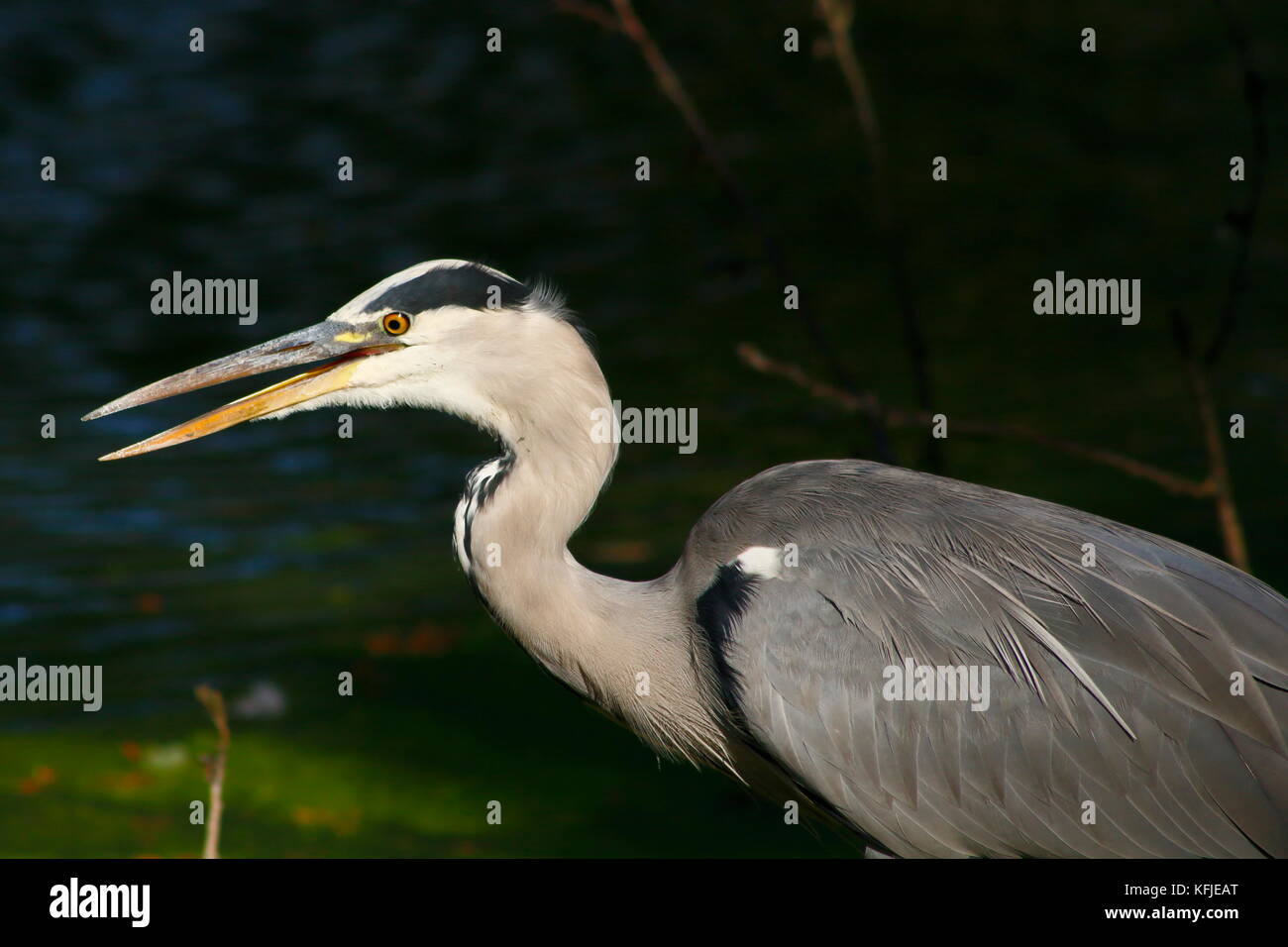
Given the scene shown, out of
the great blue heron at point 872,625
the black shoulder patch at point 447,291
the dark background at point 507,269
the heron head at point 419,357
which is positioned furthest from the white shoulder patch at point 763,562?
the dark background at point 507,269

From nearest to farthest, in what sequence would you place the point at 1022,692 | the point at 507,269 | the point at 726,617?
the point at 1022,692, the point at 726,617, the point at 507,269

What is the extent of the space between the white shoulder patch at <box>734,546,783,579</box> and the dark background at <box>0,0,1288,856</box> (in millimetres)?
1128

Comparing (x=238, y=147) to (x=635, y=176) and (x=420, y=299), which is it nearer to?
Answer: (x=635, y=176)

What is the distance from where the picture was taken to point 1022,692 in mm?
3832

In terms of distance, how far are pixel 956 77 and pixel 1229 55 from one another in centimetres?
232

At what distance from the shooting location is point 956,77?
502 inches

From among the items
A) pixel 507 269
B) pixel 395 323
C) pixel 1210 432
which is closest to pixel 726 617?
pixel 395 323

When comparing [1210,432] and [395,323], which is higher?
[395,323]

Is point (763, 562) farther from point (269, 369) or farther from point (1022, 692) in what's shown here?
point (269, 369)

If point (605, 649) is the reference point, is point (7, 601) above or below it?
above

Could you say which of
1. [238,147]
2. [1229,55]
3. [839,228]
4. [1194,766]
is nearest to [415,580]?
[1194,766]

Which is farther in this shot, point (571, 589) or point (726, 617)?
point (571, 589)

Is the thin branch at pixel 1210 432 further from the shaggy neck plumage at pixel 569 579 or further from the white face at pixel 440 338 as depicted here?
the white face at pixel 440 338

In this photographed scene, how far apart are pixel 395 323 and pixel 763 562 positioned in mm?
1075
